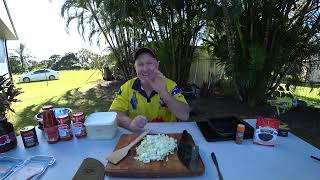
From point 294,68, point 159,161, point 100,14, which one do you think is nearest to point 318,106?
point 294,68

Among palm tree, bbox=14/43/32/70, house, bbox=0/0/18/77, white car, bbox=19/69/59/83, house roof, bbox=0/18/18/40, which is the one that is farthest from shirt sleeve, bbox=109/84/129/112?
palm tree, bbox=14/43/32/70

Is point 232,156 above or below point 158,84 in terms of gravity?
below

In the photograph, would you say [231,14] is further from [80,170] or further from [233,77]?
[80,170]

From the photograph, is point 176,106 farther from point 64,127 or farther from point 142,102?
point 64,127

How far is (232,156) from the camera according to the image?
1.19 meters

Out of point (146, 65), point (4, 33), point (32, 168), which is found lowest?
point (32, 168)

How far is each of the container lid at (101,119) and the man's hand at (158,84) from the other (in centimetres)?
39

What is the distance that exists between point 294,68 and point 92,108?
419cm

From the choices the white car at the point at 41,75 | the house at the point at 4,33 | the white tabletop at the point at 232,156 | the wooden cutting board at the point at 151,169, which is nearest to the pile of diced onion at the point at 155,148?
the wooden cutting board at the point at 151,169

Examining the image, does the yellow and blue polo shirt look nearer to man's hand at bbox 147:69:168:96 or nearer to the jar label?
man's hand at bbox 147:69:168:96

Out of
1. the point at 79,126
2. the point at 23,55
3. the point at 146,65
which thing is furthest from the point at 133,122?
the point at 23,55

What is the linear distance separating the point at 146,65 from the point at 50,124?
783mm

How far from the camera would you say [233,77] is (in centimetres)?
441

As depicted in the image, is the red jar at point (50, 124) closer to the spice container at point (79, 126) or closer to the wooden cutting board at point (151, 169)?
the spice container at point (79, 126)
